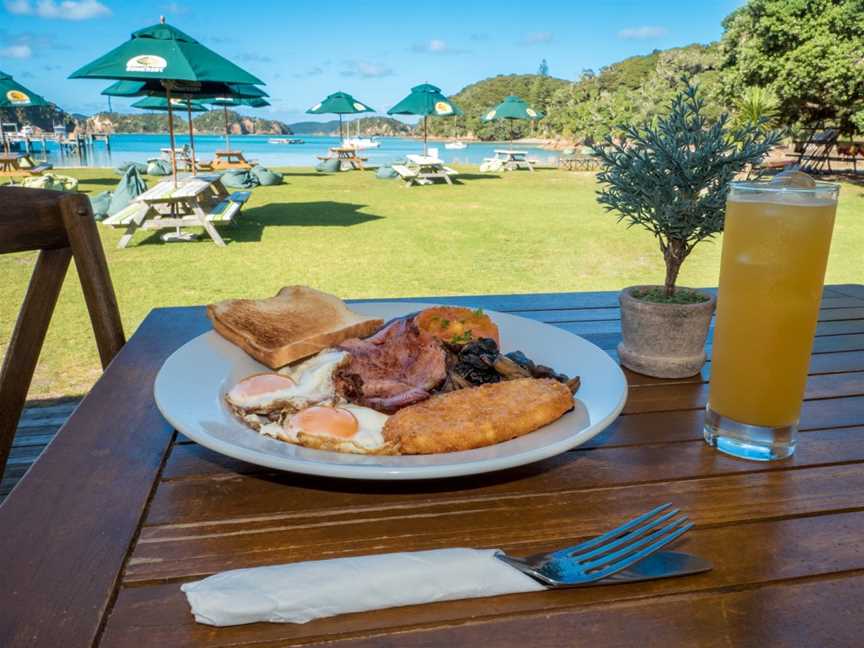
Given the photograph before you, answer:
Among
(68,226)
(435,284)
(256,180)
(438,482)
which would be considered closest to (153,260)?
(435,284)

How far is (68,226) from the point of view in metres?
1.58

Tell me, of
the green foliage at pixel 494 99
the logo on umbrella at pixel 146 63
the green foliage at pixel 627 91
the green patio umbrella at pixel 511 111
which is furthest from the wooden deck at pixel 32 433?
the green foliage at pixel 494 99

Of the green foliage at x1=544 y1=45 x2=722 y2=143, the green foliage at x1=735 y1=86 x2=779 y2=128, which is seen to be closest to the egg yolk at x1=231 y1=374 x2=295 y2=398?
the green foliage at x1=735 y1=86 x2=779 y2=128

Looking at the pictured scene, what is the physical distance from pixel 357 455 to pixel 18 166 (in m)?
21.8

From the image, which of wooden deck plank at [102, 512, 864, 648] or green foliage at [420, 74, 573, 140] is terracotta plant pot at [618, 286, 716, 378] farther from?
green foliage at [420, 74, 573, 140]

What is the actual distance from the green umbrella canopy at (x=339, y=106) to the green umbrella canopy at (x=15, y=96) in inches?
311

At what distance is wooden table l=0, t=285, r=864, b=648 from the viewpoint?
23.8 inches

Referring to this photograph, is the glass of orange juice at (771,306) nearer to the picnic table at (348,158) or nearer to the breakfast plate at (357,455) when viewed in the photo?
the breakfast plate at (357,455)

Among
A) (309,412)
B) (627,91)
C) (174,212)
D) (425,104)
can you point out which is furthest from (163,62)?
(627,91)

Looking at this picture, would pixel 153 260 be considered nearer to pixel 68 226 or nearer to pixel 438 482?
pixel 68 226

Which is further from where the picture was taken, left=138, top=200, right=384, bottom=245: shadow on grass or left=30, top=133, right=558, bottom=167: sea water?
left=30, top=133, right=558, bottom=167: sea water

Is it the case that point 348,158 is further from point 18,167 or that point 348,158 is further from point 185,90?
point 185,90

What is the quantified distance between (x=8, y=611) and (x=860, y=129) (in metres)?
A: 20.3

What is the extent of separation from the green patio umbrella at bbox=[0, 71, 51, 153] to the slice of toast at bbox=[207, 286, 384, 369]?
17758mm
